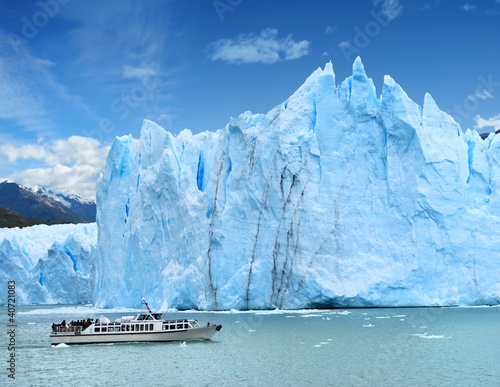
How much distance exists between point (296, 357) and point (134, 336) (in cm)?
684

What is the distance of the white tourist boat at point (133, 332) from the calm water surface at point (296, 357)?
37cm

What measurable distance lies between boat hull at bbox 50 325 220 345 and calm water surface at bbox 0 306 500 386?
33 centimetres

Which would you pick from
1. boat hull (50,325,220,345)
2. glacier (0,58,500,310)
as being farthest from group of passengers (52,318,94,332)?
glacier (0,58,500,310)

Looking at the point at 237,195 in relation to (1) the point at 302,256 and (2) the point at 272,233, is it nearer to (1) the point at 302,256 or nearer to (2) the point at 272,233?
(2) the point at 272,233

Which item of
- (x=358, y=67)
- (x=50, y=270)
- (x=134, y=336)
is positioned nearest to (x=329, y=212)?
(x=358, y=67)

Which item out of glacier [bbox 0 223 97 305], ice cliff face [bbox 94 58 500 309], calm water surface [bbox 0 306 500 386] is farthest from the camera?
glacier [bbox 0 223 97 305]

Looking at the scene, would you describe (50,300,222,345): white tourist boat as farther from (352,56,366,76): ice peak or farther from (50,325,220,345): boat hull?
(352,56,366,76): ice peak

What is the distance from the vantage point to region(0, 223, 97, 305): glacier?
42500mm

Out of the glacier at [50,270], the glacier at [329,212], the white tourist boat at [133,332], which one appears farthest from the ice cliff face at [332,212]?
the glacier at [50,270]

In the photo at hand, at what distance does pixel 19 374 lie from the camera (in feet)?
43.9

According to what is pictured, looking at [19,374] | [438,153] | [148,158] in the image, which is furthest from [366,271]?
[19,374]

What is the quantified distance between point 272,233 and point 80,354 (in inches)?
466

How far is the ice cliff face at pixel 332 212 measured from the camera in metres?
25.9

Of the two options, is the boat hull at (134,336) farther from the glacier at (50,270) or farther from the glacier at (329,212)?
the glacier at (50,270)
